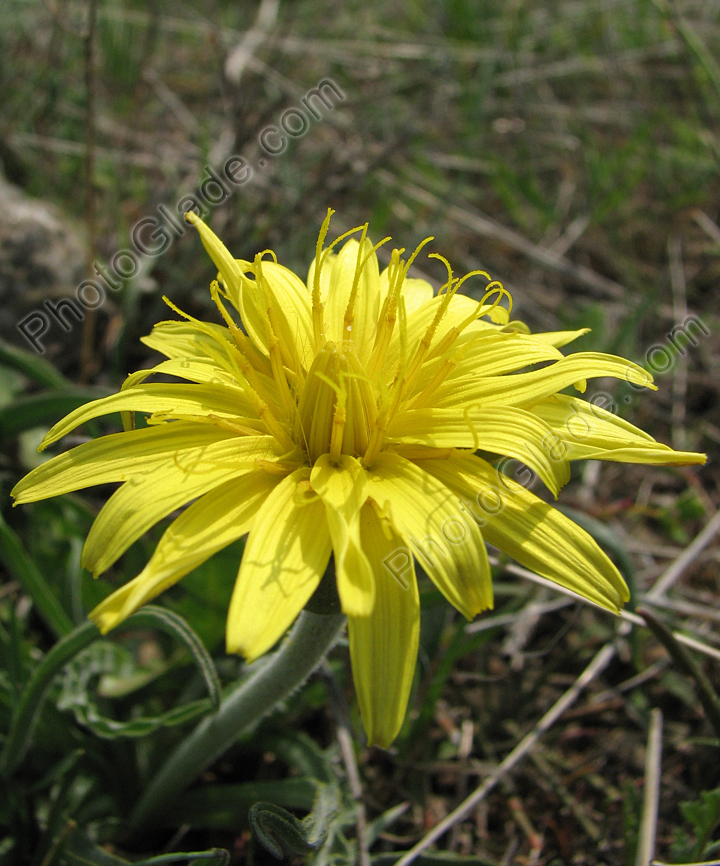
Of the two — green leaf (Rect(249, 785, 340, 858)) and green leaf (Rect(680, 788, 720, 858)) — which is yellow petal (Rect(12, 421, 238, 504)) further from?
green leaf (Rect(680, 788, 720, 858))

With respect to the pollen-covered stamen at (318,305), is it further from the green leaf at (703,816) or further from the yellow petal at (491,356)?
the green leaf at (703,816)

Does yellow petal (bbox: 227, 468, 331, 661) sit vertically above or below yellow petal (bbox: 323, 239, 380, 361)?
below

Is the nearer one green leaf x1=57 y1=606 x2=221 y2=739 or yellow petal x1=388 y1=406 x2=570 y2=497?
yellow petal x1=388 y1=406 x2=570 y2=497

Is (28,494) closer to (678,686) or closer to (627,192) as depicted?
(678,686)

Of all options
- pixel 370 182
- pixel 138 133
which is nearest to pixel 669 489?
pixel 370 182

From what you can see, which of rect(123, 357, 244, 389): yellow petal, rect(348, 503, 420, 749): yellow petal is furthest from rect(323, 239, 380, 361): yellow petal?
rect(348, 503, 420, 749): yellow petal

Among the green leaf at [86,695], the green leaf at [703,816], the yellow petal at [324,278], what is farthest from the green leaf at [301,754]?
the yellow petal at [324,278]

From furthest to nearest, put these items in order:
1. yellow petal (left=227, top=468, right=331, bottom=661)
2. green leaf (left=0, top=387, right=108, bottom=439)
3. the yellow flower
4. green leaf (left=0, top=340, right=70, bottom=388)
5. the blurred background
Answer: green leaf (left=0, top=340, right=70, bottom=388)
green leaf (left=0, top=387, right=108, bottom=439)
the blurred background
the yellow flower
yellow petal (left=227, top=468, right=331, bottom=661)
